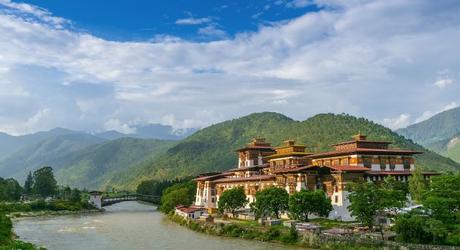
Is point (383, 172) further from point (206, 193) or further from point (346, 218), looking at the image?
point (206, 193)

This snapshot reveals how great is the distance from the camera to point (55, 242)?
64.6m

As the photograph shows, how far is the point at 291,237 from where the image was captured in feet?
179

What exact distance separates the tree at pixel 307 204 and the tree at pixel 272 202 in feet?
12.1

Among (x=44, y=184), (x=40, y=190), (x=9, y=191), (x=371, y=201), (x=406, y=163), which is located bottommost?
(x=371, y=201)

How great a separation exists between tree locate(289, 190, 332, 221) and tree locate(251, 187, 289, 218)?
3677 mm

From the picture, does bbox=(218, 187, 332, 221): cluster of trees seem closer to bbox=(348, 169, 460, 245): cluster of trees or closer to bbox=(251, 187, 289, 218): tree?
bbox=(251, 187, 289, 218): tree

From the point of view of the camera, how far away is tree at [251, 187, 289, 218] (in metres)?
67.9

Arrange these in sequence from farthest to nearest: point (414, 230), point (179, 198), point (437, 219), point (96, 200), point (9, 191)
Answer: point (96, 200) < point (9, 191) < point (179, 198) < point (437, 219) < point (414, 230)

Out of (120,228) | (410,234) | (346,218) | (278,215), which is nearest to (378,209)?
(410,234)

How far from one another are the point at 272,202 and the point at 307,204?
642cm

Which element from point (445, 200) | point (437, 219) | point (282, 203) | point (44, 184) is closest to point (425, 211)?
point (437, 219)

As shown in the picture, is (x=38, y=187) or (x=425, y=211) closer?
(x=425, y=211)

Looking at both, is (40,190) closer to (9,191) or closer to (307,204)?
(9,191)

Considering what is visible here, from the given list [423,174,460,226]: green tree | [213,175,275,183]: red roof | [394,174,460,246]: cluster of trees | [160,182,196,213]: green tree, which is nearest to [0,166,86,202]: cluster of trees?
[160,182,196,213]: green tree
